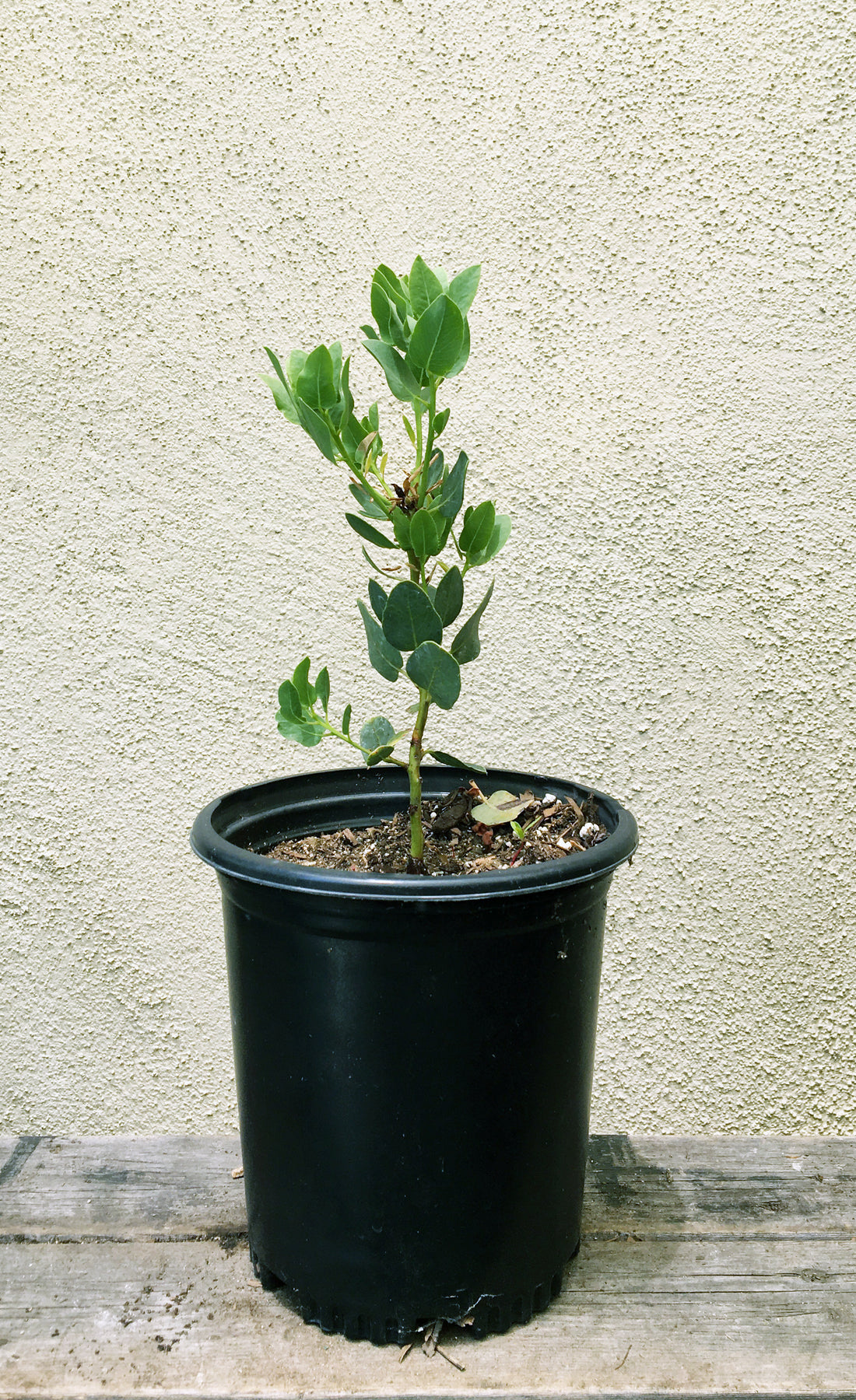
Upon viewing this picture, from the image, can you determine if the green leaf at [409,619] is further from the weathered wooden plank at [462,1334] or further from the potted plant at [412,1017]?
the weathered wooden plank at [462,1334]

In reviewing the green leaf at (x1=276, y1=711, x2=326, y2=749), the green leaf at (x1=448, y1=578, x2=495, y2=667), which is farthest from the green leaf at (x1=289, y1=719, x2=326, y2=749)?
the green leaf at (x1=448, y1=578, x2=495, y2=667)

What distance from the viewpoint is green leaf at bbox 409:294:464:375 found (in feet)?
1.91

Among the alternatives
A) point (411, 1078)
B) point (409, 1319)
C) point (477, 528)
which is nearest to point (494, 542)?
point (477, 528)

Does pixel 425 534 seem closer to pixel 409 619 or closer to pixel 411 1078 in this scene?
pixel 409 619

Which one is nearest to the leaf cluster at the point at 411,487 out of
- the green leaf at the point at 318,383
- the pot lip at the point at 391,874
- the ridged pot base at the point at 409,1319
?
the green leaf at the point at 318,383

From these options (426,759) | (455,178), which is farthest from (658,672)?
(455,178)

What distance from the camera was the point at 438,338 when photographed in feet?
1.95

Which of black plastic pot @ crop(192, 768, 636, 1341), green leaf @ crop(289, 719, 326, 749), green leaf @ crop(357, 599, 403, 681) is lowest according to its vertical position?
black plastic pot @ crop(192, 768, 636, 1341)

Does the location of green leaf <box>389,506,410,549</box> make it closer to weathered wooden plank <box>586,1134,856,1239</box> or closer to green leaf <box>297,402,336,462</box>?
green leaf <box>297,402,336,462</box>

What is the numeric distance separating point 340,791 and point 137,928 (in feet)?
1.63

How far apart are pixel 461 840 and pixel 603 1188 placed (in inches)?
14.5

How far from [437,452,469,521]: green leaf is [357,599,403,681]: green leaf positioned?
0.10 meters

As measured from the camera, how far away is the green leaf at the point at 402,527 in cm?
64

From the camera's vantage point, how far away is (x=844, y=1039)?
1.17 metres
